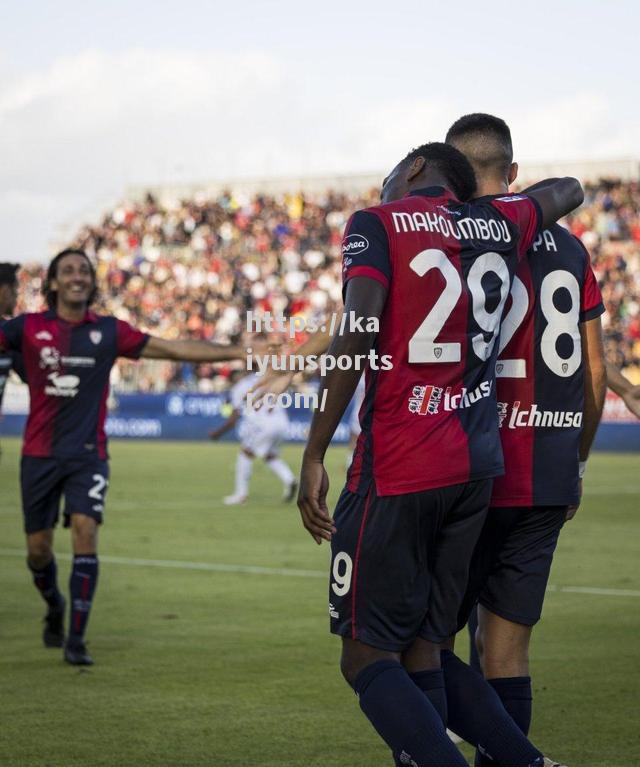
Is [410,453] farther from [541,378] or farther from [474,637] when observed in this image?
[474,637]

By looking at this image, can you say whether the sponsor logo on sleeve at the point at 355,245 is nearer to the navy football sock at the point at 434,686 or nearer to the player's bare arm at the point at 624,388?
the navy football sock at the point at 434,686

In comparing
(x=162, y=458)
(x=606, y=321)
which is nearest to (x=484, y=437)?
(x=162, y=458)

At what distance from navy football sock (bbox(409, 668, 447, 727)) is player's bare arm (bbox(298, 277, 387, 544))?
563mm

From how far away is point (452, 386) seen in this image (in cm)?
432

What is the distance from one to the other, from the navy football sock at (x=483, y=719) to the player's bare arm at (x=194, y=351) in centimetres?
389

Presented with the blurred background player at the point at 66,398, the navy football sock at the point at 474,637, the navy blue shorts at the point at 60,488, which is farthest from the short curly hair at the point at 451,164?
the navy blue shorts at the point at 60,488

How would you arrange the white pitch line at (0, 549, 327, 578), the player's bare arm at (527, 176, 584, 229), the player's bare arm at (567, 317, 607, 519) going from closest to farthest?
1. the player's bare arm at (527, 176, 584, 229)
2. the player's bare arm at (567, 317, 607, 519)
3. the white pitch line at (0, 549, 327, 578)

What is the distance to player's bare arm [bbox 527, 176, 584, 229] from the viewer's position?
187 inches

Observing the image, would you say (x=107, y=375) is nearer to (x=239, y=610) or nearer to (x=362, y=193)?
(x=239, y=610)

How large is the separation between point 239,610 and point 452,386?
6073mm

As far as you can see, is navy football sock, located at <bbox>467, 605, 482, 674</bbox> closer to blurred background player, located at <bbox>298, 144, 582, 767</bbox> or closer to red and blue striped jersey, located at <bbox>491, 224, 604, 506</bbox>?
red and blue striped jersey, located at <bbox>491, 224, 604, 506</bbox>

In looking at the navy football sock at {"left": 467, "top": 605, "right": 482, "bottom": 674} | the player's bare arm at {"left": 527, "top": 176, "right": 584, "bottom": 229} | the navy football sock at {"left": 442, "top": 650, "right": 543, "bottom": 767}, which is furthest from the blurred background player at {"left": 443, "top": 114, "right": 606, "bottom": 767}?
the navy football sock at {"left": 467, "top": 605, "right": 482, "bottom": 674}

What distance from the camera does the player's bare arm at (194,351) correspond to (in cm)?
830

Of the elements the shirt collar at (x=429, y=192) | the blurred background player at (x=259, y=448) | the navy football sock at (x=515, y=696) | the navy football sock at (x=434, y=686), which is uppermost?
the shirt collar at (x=429, y=192)
